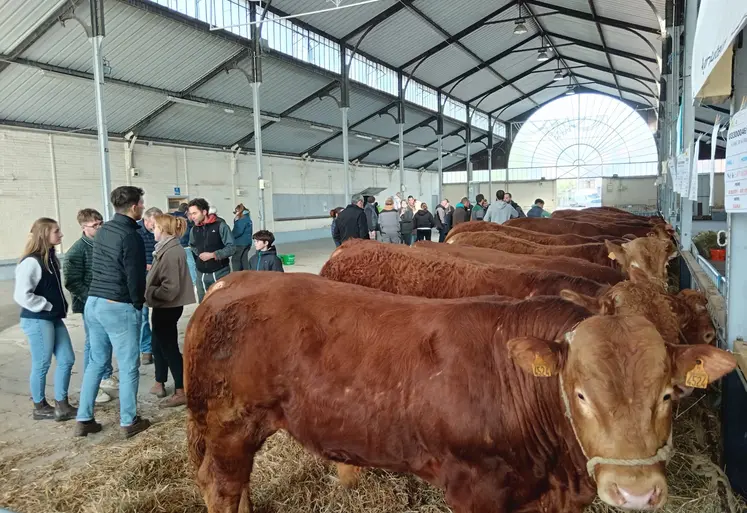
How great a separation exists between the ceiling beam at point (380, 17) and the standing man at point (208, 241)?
39.3ft

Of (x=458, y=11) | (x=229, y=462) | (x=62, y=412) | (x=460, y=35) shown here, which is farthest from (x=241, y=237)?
(x=460, y=35)

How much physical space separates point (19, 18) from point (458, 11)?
1341 cm

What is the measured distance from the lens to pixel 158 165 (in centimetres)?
1748

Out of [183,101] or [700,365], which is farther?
[183,101]

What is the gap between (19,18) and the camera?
10297 mm

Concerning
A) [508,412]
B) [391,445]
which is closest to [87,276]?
[391,445]

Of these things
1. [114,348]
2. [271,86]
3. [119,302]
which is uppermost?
[271,86]

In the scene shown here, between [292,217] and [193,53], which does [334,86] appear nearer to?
[193,53]

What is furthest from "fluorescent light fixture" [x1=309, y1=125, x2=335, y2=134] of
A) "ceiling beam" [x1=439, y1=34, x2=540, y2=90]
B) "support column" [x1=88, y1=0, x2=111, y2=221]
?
"support column" [x1=88, y1=0, x2=111, y2=221]

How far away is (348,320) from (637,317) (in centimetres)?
124

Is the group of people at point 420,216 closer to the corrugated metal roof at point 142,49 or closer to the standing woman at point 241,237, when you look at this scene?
the standing woman at point 241,237

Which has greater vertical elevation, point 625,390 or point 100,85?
point 100,85

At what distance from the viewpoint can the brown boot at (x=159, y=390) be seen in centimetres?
489

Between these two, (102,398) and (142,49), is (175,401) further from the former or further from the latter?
(142,49)
